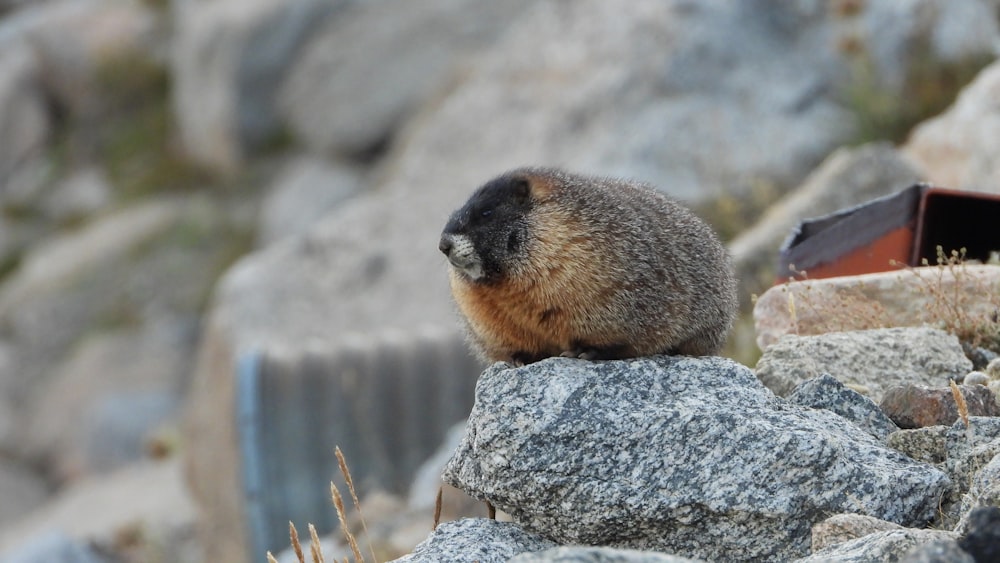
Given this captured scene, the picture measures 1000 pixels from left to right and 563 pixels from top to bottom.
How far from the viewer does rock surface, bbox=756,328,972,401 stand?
637 centimetres

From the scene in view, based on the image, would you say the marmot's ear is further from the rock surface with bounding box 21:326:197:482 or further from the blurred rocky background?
the rock surface with bounding box 21:326:197:482

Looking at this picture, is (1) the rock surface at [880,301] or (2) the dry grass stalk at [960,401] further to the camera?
(1) the rock surface at [880,301]

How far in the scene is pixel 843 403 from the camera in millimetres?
5809

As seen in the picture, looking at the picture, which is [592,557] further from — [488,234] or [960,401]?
[488,234]

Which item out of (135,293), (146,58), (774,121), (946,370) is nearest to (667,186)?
(774,121)

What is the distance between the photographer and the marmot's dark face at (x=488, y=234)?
6051 mm

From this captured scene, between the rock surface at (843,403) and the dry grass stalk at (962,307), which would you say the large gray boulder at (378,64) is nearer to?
the dry grass stalk at (962,307)

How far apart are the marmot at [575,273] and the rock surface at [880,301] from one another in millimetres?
986

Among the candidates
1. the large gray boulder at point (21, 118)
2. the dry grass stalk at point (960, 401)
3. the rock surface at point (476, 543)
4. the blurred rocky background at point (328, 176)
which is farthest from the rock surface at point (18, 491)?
the dry grass stalk at point (960, 401)

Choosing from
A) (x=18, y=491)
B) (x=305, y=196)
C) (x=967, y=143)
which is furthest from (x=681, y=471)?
(x=18, y=491)

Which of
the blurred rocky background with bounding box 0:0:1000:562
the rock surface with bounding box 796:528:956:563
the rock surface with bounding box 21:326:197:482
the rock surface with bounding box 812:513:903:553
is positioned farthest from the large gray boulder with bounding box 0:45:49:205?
the rock surface with bounding box 796:528:956:563

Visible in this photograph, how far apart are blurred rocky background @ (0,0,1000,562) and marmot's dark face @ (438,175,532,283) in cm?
318

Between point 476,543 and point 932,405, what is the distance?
2.05 metres

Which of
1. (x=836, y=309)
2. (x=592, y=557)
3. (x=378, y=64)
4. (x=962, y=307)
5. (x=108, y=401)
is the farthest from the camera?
(x=378, y=64)
